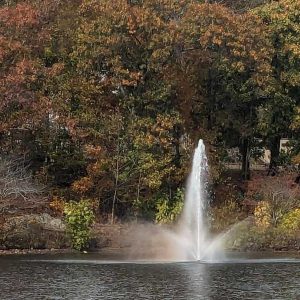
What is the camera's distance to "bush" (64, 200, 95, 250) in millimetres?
29406

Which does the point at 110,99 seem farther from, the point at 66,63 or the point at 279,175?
the point at 279,175

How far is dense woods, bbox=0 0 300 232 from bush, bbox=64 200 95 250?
2947mm

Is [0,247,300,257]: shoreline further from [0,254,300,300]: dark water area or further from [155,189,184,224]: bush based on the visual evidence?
[155,189,184,224]: bush

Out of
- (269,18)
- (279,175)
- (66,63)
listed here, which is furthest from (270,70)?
(66,63)

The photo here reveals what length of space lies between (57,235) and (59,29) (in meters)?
12.0

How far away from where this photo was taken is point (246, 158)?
135 feet

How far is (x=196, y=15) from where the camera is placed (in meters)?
34.8

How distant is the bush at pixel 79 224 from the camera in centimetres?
2941

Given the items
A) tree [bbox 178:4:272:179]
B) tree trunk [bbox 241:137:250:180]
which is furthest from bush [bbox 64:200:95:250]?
tree trunk [bbox 241:137:250:180]

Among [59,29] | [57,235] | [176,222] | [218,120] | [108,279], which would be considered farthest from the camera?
[218,120]

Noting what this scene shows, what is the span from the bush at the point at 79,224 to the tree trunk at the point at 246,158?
45.1 ft

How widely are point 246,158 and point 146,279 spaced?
22.2 m

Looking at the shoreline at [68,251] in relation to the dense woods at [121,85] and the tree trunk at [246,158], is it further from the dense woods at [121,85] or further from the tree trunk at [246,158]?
the tree trunk at [246,158]

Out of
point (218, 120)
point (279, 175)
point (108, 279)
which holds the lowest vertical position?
point (108, 279)
